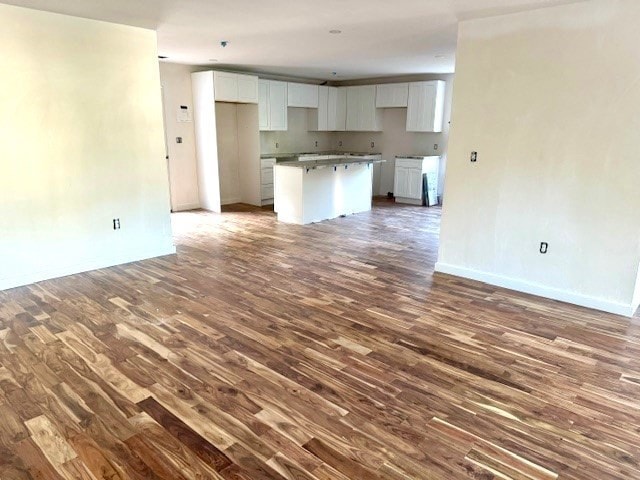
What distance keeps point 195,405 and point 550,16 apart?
3936 mm

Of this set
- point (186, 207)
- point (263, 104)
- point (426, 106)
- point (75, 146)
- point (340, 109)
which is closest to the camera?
point (75, 146)

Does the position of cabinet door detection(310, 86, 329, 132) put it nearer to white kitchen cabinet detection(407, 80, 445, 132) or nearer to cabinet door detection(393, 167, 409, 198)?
white kitchen cabinet detection(407, 80, 445, 132)

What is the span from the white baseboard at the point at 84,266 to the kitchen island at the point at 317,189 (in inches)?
83.4

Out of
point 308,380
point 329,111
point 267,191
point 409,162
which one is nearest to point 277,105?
point 329,111

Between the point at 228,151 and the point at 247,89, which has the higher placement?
the point at 247,89

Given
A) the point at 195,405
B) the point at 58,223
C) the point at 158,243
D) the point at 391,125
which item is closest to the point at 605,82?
the point at 195,405

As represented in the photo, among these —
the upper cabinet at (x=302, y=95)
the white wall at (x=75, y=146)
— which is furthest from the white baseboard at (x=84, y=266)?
the upper cabinet at (x=302, y=95)

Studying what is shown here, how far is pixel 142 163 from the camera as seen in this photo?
476 cm

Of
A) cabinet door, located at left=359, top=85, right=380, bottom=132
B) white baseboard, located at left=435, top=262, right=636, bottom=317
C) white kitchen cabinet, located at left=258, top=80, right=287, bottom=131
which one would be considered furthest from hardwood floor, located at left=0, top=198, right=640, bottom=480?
cabinet door, located at left=359, top=85, right=380, bottom=132

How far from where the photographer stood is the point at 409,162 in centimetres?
836

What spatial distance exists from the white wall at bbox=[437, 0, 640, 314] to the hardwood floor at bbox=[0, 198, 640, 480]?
1.07ft

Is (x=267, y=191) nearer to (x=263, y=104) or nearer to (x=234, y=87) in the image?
(x=263, y=104)

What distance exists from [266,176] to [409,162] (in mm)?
2759

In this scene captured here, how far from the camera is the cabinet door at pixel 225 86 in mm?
7082
